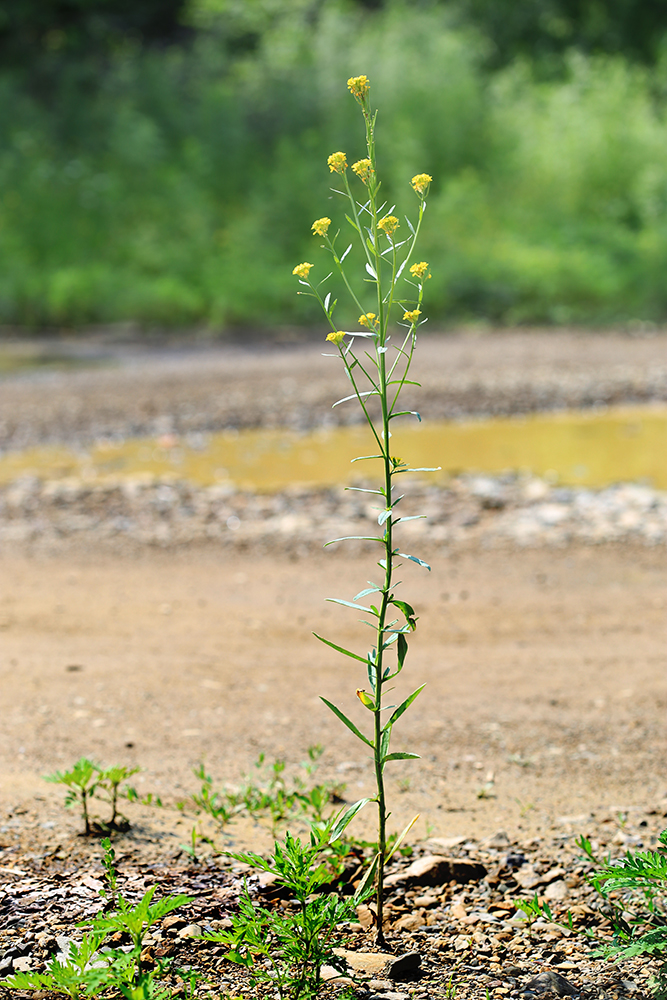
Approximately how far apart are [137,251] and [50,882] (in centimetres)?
1748

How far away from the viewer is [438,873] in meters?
2.67

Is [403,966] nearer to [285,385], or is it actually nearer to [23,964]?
[23,964]

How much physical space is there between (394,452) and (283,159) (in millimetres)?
12717

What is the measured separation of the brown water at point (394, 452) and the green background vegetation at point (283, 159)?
22.5 ft

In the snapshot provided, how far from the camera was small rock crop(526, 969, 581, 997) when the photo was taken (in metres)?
2.11

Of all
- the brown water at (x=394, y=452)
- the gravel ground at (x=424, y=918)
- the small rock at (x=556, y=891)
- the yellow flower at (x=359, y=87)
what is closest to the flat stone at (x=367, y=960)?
the gravel ground at (x=424, y=918)

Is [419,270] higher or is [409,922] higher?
[419,270]

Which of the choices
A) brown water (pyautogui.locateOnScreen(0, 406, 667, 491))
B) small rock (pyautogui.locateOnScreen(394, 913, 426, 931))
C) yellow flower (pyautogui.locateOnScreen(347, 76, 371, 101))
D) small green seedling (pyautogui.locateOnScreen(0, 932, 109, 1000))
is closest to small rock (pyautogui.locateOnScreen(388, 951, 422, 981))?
small rock (pyautogui.locateOnScreen(394, 913, 426, 931))

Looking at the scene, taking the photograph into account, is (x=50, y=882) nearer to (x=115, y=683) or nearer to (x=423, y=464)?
(x=115, y=683)

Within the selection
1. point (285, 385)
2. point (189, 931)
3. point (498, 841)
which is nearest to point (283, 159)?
point (285, 385)

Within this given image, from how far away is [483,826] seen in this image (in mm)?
3131

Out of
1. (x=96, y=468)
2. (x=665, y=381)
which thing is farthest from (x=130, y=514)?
(x=665, y=381)

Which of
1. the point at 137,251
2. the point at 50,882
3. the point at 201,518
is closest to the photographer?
the point at 50,882

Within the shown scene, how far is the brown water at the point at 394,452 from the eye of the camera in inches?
330
